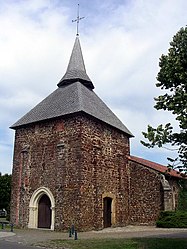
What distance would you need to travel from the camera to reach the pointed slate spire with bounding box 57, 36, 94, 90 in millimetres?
26016

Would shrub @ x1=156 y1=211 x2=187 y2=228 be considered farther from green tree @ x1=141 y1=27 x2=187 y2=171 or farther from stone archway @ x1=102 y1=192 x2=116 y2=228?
green tree @ x1=141 y1=27 x2=187 y2=171

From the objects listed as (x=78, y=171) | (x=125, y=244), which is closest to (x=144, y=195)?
(x=78, y=171)

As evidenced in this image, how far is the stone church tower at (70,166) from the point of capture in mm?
19906

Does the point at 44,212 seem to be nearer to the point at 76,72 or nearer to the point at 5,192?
the point at 76,72

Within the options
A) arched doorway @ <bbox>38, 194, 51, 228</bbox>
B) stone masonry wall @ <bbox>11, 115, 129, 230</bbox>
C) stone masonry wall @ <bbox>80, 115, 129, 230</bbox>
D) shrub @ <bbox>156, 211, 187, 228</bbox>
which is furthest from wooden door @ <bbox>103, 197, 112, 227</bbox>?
arched doorway @ <bbox>38, 194, 51, 228</bbox>

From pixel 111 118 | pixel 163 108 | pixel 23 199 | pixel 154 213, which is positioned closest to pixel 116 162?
pixel 111 118

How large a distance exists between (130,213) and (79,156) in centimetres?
821

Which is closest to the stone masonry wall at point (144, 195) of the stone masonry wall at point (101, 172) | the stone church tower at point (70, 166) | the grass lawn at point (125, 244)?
the stone church tower at point (70, 166)

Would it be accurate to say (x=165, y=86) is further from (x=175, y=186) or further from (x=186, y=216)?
(x=175, y=186)

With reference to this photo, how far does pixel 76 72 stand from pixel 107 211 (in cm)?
1205

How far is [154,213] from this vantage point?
24672 millimetres

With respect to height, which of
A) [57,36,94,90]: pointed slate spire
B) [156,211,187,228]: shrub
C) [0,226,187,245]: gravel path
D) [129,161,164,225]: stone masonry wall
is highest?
[57,36,94,90]: pointed slate spire

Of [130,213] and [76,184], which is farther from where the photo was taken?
[130,213]

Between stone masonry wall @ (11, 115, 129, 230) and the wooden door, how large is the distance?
0.63 metres
